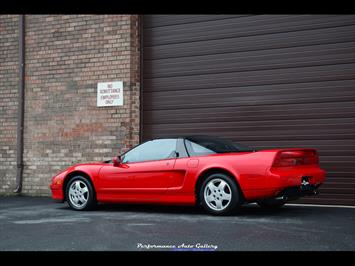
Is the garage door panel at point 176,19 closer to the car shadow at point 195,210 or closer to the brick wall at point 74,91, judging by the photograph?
the brick wall at point 74,91

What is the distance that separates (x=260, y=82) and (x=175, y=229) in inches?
189

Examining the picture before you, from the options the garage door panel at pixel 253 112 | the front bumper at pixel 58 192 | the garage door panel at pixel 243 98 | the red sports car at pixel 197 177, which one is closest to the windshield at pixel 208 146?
the red sports car at pixel 197 177

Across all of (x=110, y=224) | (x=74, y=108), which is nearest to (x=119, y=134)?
(x=74, y=108)

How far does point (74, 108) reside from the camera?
1198 centimetres

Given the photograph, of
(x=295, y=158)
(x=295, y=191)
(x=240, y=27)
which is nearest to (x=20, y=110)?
(x=240, y=27)

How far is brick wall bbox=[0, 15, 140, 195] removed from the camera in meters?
11.5

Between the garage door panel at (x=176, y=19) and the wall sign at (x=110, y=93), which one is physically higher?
the garage door panel at (x=176, y=19)

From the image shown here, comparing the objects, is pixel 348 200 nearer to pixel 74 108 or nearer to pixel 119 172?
pixel 119 172

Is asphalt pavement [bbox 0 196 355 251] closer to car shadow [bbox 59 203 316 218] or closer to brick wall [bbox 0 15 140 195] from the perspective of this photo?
car shadow [bbox 59 203 316 218]

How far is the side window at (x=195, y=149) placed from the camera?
26.3 feet

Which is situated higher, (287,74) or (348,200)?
(287,74)

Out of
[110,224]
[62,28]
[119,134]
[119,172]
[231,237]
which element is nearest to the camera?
[231,237]

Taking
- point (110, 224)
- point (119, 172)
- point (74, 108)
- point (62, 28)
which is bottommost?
point (110, 224)
